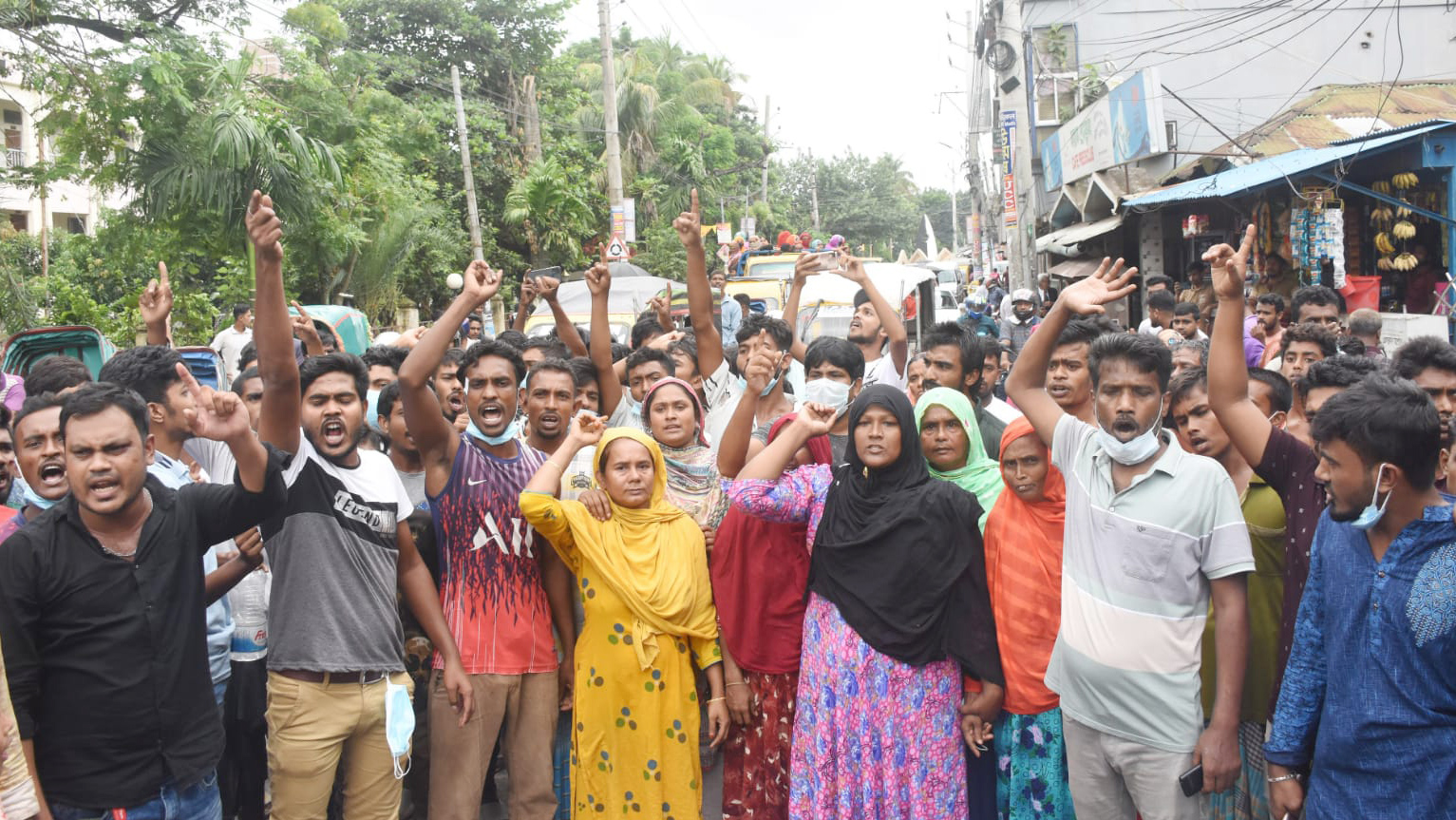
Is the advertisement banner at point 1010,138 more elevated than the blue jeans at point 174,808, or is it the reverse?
the advertisement banner at point 1010,138

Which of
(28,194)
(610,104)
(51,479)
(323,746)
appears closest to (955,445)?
(323,746)

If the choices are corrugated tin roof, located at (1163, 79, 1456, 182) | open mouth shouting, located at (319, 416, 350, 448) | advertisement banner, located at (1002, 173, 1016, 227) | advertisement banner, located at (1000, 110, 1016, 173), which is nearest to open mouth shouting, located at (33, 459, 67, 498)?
open mouth shouting, located at (319, 416, 350, 448)

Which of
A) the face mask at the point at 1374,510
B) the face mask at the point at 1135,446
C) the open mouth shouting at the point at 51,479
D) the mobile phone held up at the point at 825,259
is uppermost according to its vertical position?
the mobile phone held up at the point at 825,259

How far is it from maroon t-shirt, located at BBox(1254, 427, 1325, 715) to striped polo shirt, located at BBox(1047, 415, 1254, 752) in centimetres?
22

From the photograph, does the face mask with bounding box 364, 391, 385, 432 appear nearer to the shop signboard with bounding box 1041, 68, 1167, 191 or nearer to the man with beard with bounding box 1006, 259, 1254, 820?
the man with beard with bounding box 1006, 259, 1254, 820

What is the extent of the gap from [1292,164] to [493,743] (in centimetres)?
893

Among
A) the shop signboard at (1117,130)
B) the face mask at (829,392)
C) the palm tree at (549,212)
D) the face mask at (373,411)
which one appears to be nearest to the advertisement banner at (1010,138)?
the shop signboard at (1117,130)

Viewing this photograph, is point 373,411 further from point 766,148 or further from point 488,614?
point 766,148

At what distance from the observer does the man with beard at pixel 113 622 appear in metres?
2.76

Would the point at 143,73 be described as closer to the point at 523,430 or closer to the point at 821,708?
the point at 523,430

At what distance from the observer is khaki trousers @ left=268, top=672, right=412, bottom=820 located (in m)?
3.40

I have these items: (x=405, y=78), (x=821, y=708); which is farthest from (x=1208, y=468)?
(x=405, y=78)

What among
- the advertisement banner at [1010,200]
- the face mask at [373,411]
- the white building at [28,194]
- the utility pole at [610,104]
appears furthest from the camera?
the white building at [28,194]

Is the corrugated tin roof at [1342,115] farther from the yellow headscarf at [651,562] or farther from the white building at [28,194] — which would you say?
the white building at [28,194]
